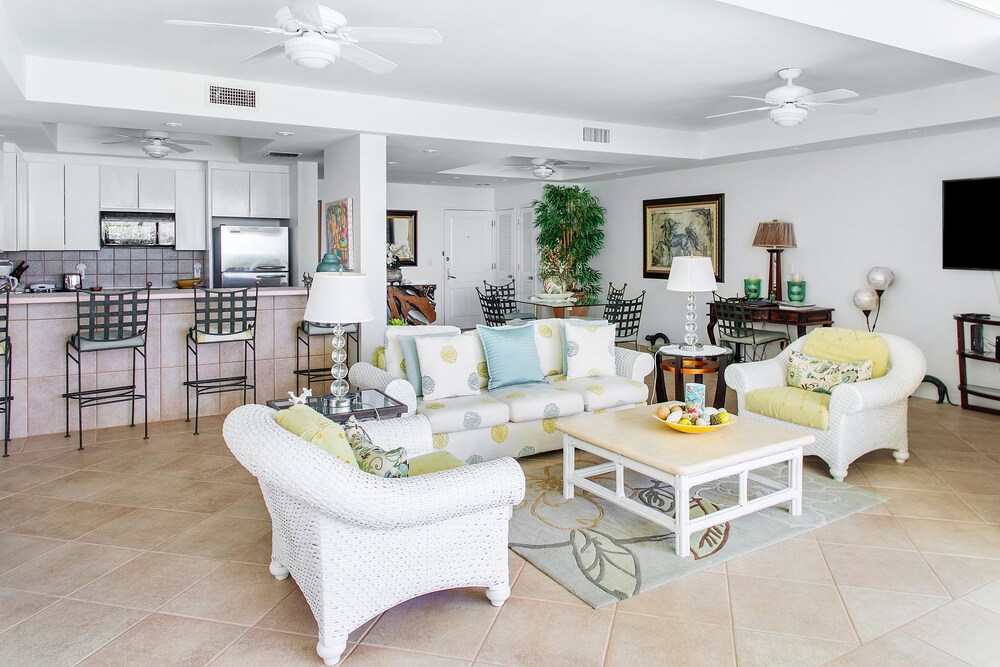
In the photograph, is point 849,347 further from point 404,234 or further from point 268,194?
point 404,234

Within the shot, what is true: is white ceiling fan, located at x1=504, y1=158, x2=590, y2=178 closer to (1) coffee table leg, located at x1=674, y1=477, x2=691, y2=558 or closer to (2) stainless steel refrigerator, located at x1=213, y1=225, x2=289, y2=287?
(2) stainless steel refrigerator, located at x1=213, y1=225, x2=289, y2=287

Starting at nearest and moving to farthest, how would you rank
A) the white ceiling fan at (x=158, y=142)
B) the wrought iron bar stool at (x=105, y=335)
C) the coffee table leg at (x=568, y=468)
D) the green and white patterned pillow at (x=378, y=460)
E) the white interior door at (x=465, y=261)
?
the green and white patterned pillow at (x=378, y=460)
the coffee table leg at (x=568, y=468)
the wrought iron bar stool at (x=105, y=335)
the white ceiling fan at (x=158, y=142)
the white interior door at (x=465, y=261)

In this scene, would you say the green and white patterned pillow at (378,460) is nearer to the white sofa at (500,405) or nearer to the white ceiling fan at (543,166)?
the white sofa at (500,405)

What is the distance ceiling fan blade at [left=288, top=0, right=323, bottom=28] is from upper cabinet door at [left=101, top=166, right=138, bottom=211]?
5467 millimetres

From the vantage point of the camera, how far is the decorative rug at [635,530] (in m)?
2.94

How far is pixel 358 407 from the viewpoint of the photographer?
364 centimetres

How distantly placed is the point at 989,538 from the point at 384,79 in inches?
183

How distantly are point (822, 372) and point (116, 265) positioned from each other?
289 inches

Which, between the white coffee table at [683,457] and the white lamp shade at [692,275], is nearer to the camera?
the white coffee table at [683,457]

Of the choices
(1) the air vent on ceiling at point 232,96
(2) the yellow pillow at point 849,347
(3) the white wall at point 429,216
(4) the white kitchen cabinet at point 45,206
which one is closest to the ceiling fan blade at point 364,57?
(1) the air vent on ceiling at point 232,96

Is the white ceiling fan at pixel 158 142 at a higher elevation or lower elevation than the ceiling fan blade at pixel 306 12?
higher

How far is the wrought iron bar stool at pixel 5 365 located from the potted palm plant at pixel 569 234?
20.3 ft

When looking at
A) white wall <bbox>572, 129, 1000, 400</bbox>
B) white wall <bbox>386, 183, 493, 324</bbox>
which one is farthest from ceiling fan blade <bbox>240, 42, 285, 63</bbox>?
white wall <bbox>386, 183, 493, 324</bbox>

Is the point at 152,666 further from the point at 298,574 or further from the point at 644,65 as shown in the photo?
the point at 644,65
